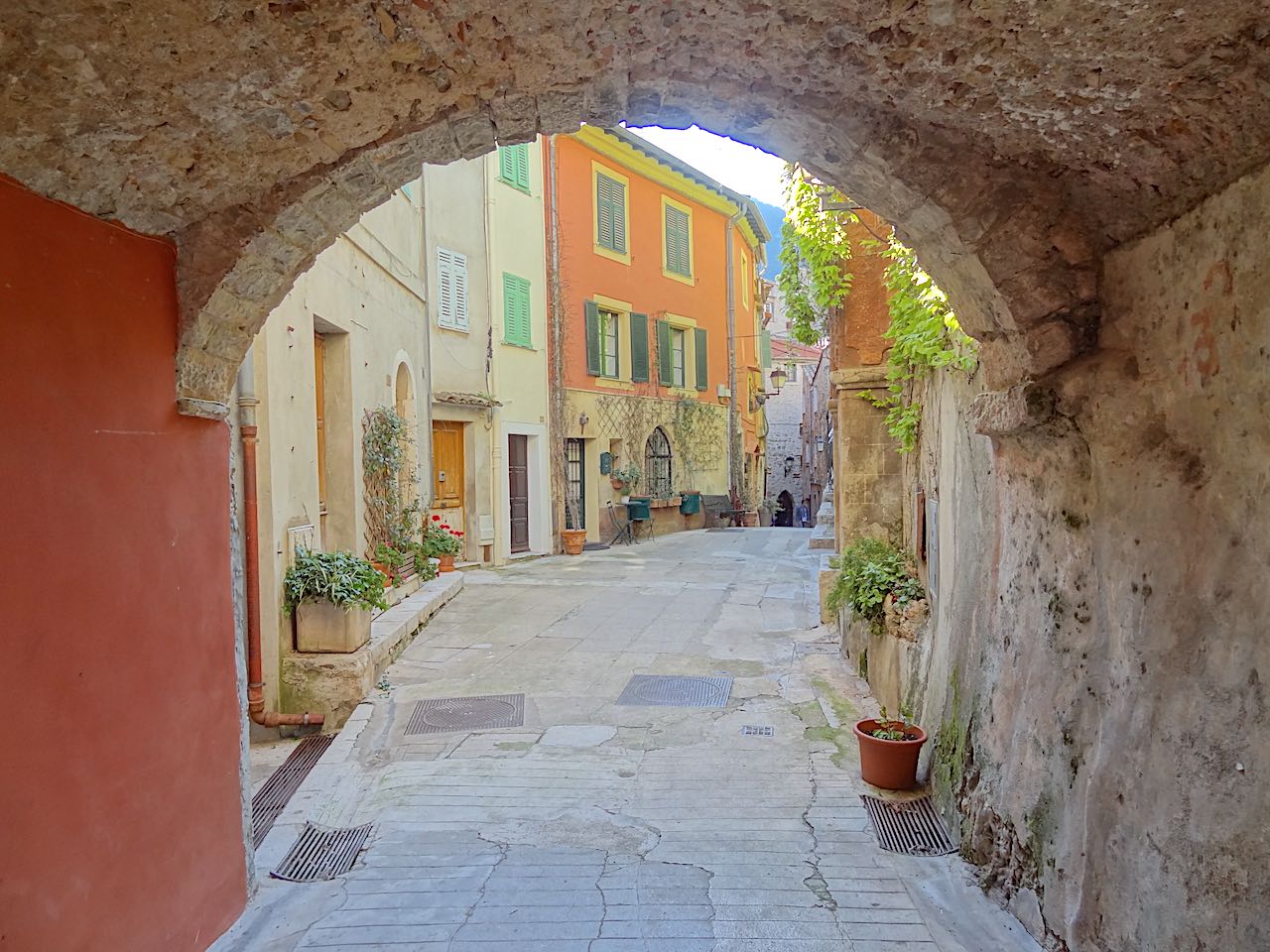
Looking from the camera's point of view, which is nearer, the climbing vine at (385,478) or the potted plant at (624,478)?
the climbing vine at (385,478)

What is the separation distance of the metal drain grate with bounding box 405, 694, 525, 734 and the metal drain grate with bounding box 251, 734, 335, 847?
1.84 ft

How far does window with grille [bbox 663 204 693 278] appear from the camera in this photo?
19.8 m

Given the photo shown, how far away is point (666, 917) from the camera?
3320mm

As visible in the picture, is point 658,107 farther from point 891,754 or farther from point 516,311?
point 516,311

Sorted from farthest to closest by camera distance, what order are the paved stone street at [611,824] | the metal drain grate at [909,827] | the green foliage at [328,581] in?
the green foliage at [328,581] < the metal drain grate at [909,827] < the paved stone street at [611,824]

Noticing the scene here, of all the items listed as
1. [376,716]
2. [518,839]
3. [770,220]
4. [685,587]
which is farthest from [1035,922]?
[770,220]

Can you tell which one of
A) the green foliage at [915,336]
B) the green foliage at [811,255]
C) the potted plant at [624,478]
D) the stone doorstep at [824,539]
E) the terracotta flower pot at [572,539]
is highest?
the green foliage at [811,255]

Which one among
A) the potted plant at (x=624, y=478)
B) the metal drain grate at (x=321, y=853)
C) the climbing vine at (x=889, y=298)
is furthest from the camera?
the potted plant at (x=624, y=478)

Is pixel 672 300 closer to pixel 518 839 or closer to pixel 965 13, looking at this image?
pixel 518 839

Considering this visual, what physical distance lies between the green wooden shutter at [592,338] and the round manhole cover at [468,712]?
443 inches

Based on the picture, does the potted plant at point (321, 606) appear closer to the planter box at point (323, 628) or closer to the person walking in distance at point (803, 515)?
the planter box at point (323, 628)

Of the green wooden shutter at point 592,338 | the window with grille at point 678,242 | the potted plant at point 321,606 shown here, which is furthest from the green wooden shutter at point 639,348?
the potted plant at point 321,606

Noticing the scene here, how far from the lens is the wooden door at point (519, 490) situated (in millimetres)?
15180

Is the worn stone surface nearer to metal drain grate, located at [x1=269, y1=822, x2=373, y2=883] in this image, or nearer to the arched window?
metal drain grate, located at [x1=269, y1=822, x2=373, y2=883]
